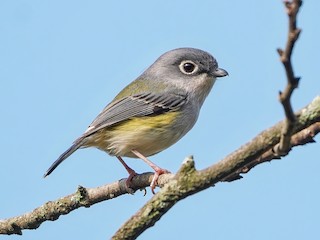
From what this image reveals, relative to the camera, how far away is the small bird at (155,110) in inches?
245

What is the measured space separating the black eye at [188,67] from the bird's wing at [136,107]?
49 cm

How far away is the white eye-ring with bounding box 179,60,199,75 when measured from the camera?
7.20 meters

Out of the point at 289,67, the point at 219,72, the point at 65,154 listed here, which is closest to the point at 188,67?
the point at 219,72

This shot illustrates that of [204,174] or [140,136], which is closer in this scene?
[204,174]

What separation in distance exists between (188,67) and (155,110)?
1066mm

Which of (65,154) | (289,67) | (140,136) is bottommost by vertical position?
(140,136)

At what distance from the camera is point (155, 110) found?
6.48 meters

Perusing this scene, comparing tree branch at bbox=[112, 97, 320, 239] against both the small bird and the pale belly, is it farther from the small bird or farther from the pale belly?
the pale belly

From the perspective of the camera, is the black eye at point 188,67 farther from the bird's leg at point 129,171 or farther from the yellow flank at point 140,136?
the bird's leg at point 129,171

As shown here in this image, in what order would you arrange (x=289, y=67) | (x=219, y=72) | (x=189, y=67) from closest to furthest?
(x=289, y=67)
(x=219, y=72)
(x=189, y=67)

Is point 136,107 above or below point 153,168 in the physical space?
above

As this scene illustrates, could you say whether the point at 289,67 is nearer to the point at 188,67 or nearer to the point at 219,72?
the point at 219,72

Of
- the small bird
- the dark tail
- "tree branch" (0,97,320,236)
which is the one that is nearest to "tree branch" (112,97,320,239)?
"tree branch" (0,97,320,236)

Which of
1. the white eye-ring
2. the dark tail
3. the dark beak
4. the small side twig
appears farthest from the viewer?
the white eye-ring
